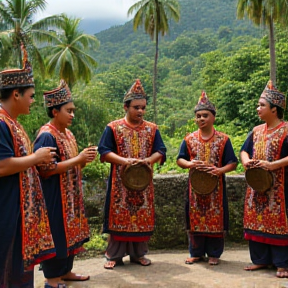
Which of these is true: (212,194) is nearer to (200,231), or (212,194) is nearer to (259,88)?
(200,231)

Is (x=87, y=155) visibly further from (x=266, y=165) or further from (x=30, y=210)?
(x=266, y=165)

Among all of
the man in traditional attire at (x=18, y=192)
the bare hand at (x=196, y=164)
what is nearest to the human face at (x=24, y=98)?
the man in traditional attire at (x=18, y=192)

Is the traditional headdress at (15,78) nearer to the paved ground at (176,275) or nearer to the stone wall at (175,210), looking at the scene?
the paved ground at (176,275)

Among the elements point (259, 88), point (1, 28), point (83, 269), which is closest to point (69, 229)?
point (83, 269)

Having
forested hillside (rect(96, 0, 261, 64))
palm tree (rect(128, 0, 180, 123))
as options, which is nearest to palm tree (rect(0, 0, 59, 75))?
palm tree (rect(128, 0, 180, 123))

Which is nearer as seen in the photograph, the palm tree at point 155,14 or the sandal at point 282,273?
the sandal at point 282,273

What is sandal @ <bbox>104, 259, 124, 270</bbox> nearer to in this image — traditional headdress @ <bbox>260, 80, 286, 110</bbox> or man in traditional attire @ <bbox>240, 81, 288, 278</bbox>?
man in traditional attire @ <bbox>240, 81, 288, 278</bbox>

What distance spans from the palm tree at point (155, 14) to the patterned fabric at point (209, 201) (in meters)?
26.0

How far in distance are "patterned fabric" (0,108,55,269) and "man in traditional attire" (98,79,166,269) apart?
1.72m

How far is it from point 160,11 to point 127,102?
2692cm

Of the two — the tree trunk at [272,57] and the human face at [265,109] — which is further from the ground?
the tree trunk at [272,57]

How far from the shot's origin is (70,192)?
14.6 ft

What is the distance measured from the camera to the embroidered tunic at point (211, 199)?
5367mm

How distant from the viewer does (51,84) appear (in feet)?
87.3
